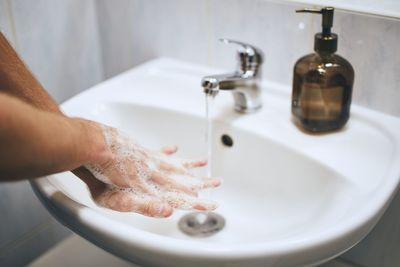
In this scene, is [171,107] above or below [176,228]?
above

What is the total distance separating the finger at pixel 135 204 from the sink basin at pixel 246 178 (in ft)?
0.12

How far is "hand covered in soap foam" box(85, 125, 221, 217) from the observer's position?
2.15ft

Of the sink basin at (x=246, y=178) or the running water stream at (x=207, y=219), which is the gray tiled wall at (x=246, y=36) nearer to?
the sink basin at (x=246, y=178)

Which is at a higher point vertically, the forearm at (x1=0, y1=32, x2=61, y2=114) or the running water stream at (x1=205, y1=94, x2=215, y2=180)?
the forearm at (x1=0, y1=32, x2=61, y2=114)

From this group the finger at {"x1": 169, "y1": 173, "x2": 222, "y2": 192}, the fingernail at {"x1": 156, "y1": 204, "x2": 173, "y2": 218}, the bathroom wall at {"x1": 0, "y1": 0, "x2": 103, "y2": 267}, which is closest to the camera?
the fingernail at {"x1": 156, "y1": 204, "x2": 173, "y2": 218}

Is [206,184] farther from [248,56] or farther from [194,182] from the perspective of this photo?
[248,56]

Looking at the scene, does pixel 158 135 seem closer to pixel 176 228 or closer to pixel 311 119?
pixel 176 228

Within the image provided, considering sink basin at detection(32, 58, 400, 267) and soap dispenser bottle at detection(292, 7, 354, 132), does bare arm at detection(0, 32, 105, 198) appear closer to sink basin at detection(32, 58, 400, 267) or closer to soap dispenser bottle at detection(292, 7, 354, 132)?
sink basin at detection(32, 58, 400, 267)

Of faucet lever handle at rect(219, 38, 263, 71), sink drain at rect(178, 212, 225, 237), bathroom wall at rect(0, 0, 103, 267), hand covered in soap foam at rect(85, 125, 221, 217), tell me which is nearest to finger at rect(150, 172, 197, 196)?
hand covered in soap foam at rect(85, 125, 221, 217)

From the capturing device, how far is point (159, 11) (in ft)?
3.14

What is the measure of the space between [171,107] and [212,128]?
8 centimetres

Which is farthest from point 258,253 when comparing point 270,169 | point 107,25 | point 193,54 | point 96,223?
point 107,25

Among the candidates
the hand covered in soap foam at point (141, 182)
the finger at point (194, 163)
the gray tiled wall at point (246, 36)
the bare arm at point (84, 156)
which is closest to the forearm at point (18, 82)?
the bare arm at point (84, 156)

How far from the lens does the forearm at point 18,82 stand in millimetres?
691
